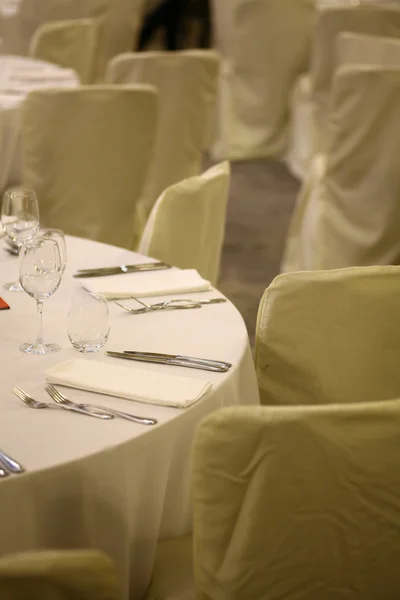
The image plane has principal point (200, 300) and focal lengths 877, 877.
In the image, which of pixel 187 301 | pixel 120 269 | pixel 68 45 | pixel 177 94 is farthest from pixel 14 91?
pixel 187 301

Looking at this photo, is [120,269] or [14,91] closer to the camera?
[120,269]

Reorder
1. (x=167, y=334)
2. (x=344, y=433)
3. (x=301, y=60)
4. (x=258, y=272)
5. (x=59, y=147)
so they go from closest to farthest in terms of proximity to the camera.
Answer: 1. (x=344, y=433)
2. (x=167, y=334)
3. (x=59, y=147)
4. (x=258, y=272)
5. (x=301, y=60)

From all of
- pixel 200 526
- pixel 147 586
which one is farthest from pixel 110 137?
pixel 200 526

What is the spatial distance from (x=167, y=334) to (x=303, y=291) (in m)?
0.30

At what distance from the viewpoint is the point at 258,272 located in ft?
15.3

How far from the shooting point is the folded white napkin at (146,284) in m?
2.02

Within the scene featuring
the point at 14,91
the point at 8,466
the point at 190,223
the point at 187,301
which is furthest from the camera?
the point at 14,91

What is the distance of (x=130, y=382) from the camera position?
160 cm

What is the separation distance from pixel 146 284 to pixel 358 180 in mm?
2223

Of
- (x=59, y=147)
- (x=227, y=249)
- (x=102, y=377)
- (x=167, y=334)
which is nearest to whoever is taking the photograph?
(x=102, y=377)

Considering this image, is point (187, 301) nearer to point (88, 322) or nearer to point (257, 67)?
point (88, 322)

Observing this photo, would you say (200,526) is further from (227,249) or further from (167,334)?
(227,249)

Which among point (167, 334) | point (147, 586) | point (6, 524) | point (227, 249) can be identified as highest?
point (167, 334)

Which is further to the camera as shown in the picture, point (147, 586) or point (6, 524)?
point (147, 586)
